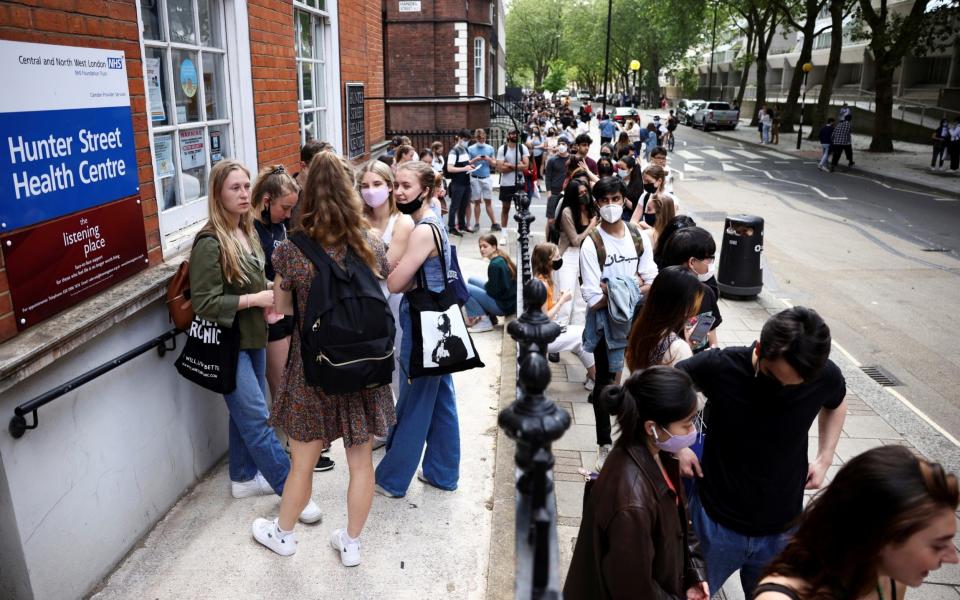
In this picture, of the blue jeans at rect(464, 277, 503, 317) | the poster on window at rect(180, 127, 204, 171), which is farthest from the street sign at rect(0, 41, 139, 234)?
the blue jeans at rect(464, 277, 503, 317)

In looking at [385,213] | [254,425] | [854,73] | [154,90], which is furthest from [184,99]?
[854,73]

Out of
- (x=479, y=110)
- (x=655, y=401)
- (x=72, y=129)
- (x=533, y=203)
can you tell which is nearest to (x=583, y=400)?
(x=655, y=401)

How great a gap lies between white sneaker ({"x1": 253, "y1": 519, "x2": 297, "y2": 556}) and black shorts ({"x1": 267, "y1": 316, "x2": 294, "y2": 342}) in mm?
1150

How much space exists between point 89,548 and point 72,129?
1.97m

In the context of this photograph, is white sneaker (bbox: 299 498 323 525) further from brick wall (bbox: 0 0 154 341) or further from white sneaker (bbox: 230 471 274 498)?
brick wall (bbox: 0 0 154 341)

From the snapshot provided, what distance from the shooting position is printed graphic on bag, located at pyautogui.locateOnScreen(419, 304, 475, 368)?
400 cm

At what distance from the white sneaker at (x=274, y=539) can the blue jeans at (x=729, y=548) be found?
2.05m

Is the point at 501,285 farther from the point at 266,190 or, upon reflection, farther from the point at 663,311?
the point at 663,311

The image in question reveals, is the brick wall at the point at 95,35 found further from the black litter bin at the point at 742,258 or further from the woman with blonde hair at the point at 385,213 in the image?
the black litter bin at the point at 742,258

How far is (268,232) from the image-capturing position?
457 cm

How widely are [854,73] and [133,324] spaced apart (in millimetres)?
60520

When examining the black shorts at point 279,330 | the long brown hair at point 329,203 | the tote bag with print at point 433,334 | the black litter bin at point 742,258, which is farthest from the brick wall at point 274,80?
the black litter bin at point 742,258

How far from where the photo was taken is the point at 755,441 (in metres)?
2.83

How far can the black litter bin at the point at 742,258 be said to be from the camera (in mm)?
9164
